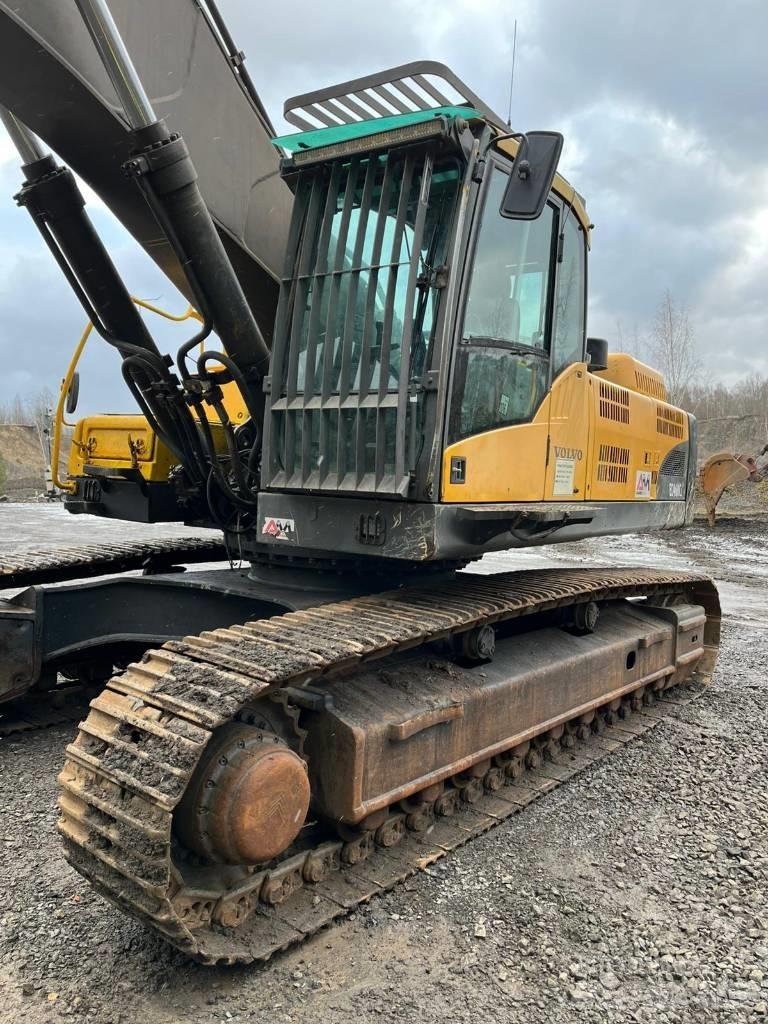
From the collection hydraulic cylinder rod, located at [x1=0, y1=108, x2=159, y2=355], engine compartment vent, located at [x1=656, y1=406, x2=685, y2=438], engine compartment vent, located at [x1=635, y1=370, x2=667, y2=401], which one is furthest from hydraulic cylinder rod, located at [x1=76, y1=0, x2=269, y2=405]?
engine compartment vent, located at [x1=656, y1=406, x2=685, y2=438]

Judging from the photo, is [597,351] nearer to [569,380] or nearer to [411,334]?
[569,380]

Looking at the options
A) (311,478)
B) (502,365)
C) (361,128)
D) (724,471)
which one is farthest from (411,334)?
(724,471)

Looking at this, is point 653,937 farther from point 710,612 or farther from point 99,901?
point 710,612

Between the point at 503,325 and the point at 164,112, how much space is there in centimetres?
173

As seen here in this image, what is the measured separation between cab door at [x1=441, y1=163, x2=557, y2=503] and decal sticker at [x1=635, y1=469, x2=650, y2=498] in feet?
4.43

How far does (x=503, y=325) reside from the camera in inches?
155

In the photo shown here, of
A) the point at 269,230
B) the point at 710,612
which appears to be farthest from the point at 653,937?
the point at 710,612

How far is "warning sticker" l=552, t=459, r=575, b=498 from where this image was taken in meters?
4.33

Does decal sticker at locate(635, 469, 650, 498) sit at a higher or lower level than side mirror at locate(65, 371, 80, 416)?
lower

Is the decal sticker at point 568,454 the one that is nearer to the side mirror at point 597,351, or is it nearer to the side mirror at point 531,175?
the side mirror at point 597,351

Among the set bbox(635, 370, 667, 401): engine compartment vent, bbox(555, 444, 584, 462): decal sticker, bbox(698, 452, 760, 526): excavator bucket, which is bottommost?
bbox(555, 444, 584, 462): decal sticker

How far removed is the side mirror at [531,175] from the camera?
334 cm

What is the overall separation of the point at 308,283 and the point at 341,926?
2.64 metres

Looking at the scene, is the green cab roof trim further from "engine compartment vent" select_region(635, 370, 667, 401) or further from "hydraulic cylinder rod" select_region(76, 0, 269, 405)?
"engine compartment vent" select_region(635, 370, 667, 401)
